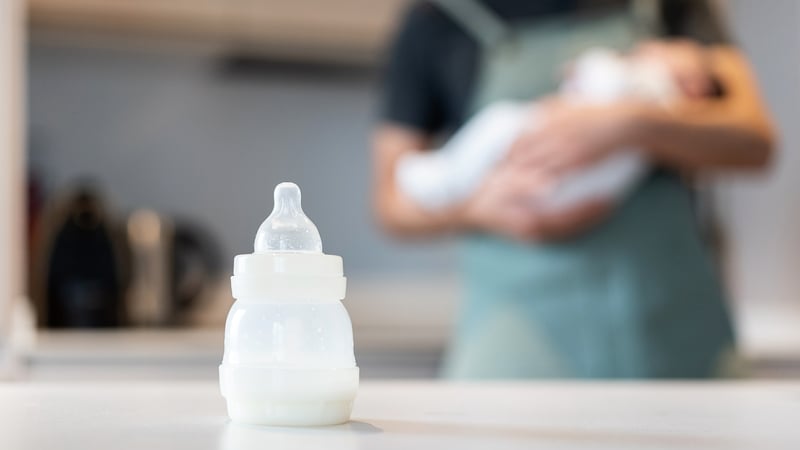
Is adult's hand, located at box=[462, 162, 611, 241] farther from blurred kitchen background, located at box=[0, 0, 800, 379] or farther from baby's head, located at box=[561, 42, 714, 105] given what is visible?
blurred kitchen background, located at box=[0, 0, 800, 379]

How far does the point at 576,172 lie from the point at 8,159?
73cm

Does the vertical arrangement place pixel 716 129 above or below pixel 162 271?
above

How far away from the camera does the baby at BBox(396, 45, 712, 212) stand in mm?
1172

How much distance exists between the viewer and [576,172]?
1.17 metres

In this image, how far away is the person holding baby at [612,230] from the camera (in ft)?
3.82

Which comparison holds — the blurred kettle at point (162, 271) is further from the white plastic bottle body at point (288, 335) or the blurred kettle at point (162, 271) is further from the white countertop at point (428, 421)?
the white plastic bottle body at point (288, 335)

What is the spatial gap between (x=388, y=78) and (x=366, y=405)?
1040 millimetres

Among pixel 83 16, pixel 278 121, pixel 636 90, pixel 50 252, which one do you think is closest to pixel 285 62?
pixel 278 121

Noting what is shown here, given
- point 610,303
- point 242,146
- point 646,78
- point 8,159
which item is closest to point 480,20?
point 646,78

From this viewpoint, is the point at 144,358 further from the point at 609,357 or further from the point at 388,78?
the point at 609,357

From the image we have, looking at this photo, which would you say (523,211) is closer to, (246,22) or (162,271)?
(162,271)

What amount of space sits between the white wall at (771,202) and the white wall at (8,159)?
5.48 feet

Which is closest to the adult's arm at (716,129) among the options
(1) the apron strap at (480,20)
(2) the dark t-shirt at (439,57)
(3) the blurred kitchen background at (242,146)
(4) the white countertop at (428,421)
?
(2) the dark t-shirt at (439,57)

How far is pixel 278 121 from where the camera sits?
2572 millimetres
